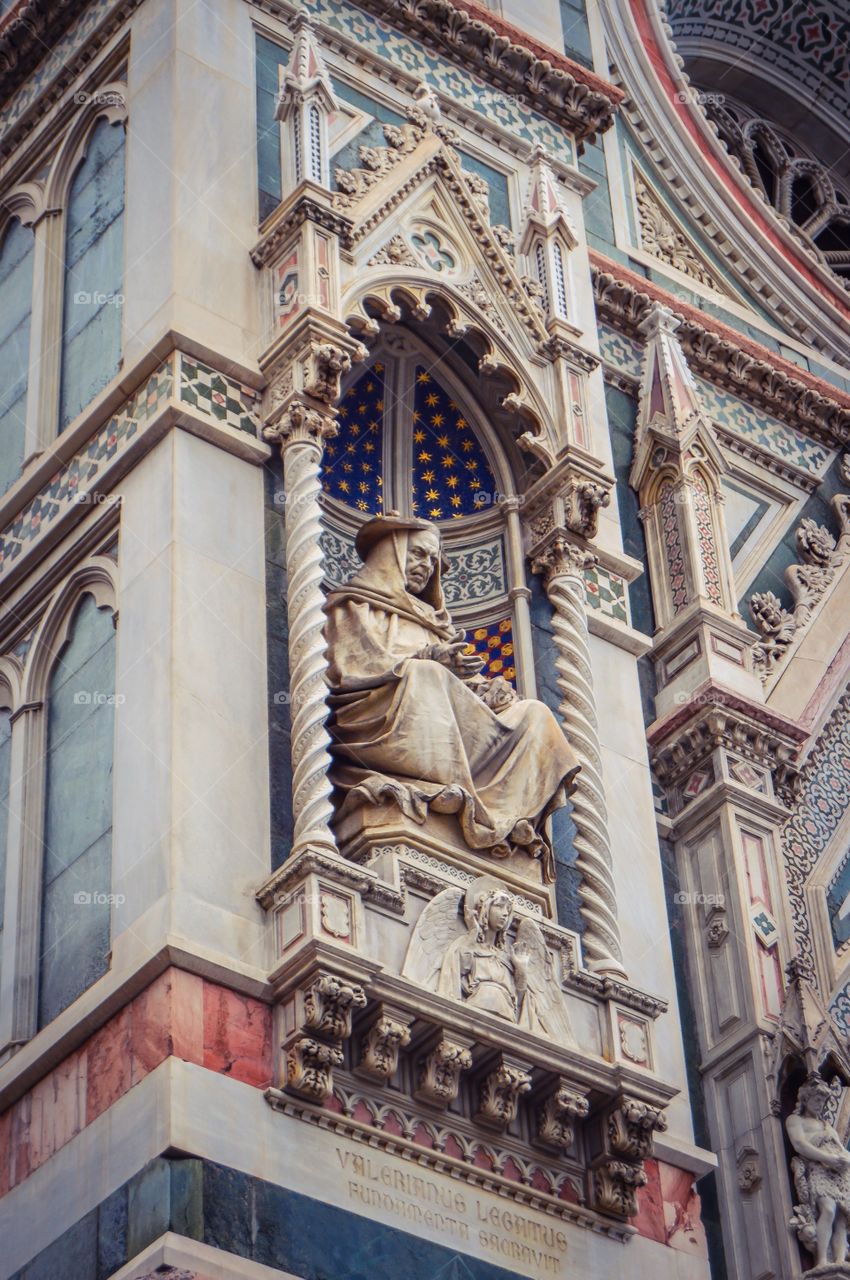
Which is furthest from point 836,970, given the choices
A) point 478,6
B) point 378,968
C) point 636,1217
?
point 478,6

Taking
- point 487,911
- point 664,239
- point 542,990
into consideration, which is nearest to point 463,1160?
point 542,990

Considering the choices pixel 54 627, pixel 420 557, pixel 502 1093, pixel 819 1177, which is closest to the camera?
pixel 502 1093

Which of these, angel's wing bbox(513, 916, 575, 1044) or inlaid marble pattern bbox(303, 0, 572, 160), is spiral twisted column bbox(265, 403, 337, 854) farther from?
inlaid marble pattern bbox(303, 0, 572, 160)

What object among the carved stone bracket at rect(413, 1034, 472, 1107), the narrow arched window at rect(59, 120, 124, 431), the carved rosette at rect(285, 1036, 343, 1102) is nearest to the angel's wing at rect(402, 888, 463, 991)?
the carved stone bracket at rect(413, 1034, 472, 1107)

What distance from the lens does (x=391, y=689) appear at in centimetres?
1528

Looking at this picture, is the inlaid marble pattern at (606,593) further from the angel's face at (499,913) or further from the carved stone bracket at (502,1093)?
the carved stone bracket at (502,1093)

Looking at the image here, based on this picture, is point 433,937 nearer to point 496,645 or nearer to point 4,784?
point 4,784

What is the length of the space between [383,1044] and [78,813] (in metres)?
2.21

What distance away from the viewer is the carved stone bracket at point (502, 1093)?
14281 mm

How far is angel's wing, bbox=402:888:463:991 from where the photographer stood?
1423 cm

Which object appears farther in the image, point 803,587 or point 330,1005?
point 803,587

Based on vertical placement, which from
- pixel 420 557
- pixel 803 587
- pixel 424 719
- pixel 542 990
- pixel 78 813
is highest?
pixel 803 587

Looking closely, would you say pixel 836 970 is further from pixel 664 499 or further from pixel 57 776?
pixel 57 776

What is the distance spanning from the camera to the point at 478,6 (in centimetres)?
1934
